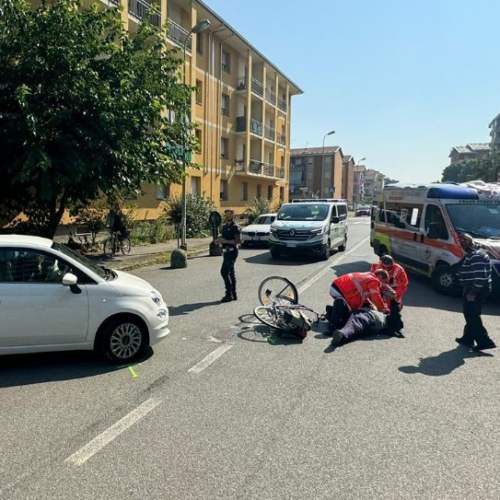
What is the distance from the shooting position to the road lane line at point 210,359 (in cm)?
480

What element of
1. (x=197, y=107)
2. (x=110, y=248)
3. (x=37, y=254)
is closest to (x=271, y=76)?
(x=197, y=107)

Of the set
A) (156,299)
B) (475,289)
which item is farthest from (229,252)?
(475,289)

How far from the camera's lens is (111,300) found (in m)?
4.80

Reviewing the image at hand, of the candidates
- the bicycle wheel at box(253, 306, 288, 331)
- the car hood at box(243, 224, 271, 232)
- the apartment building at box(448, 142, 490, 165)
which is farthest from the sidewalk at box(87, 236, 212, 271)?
the apartment building at box(448, 142, 490, 165)

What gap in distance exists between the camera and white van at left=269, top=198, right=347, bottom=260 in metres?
13.7

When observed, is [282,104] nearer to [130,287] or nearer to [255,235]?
[255,235]

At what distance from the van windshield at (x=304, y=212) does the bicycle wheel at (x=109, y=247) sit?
593 centimetres

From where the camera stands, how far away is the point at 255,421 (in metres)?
3.62

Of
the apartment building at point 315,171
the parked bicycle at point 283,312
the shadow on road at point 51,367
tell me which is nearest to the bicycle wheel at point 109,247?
the parked bicycle at point 283,312

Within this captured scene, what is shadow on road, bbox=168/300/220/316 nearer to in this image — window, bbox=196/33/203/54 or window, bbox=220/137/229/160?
window, bbox=196/33/203/54

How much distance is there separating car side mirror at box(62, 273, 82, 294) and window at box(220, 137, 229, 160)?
82.3 ft

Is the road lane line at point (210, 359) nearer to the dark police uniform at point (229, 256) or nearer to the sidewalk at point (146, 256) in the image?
the dark police uniform at point (229, 256)

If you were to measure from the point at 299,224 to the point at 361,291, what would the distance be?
317 inches

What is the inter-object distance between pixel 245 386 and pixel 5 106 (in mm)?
8661
